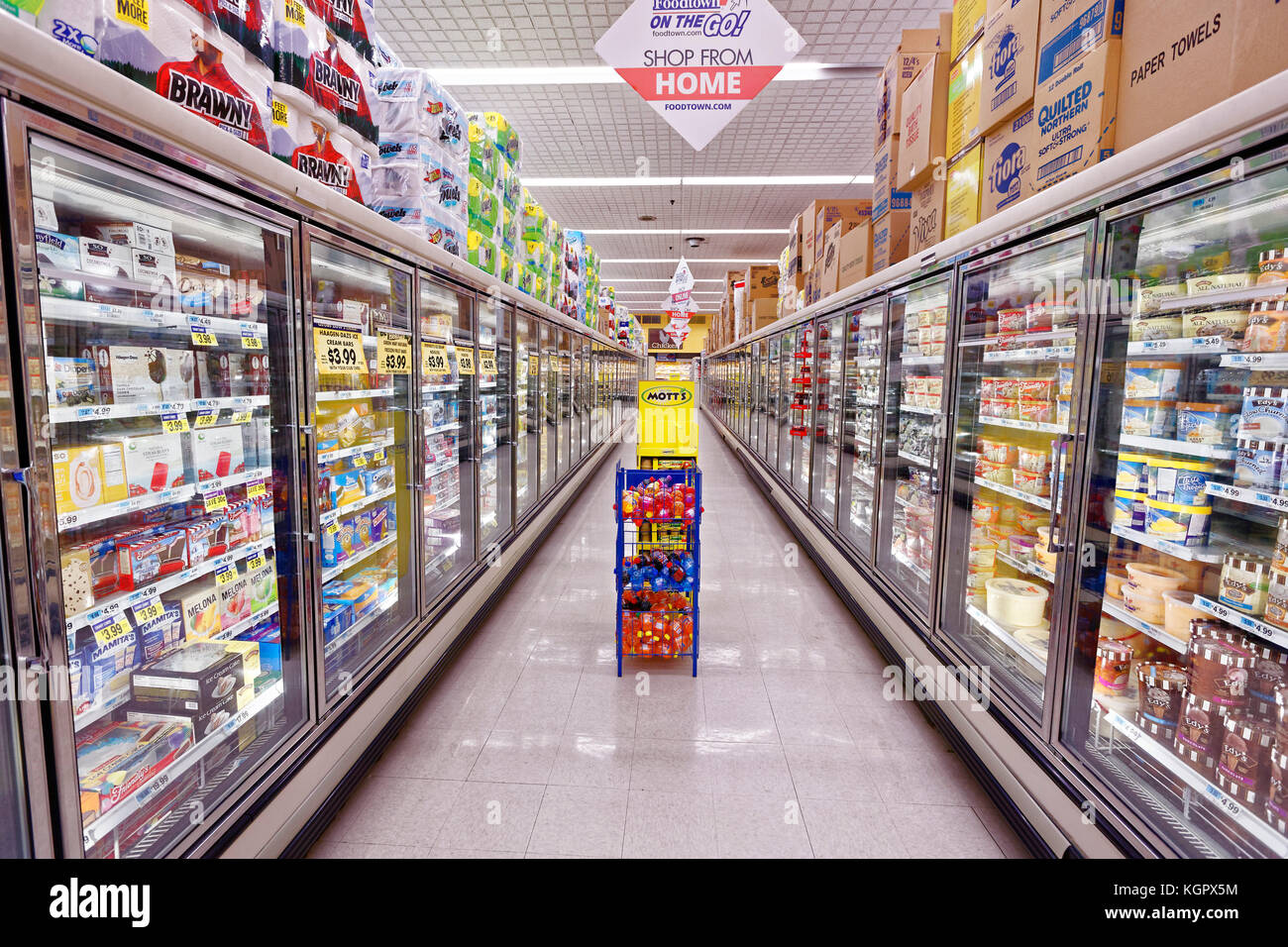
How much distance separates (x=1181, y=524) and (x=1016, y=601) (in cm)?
88

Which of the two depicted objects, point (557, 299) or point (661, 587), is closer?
point (661, 587)

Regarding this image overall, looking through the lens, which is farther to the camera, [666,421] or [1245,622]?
[666,421]

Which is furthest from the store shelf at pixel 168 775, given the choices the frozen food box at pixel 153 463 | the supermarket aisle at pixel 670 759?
the frozen food box at pixel 153 463

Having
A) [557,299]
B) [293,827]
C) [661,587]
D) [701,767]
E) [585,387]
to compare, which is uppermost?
[557,299]

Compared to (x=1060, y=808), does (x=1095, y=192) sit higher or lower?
higher

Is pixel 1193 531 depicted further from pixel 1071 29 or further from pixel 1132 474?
pixel 1071 29

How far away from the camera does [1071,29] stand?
219 centimetres

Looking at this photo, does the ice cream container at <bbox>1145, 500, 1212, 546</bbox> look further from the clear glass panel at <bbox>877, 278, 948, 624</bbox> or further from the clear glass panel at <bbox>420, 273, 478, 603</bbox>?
the clear glass panel at <bbox>420, 273, 478, 603</bbox>

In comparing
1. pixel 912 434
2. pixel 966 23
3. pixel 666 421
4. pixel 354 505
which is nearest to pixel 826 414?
pixel 912 434

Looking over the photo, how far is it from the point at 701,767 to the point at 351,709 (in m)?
1.37

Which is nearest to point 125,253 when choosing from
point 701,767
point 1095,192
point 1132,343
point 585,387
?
point 701,767

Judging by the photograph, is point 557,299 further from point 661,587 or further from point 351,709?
point 351,709

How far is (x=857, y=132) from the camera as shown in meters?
7.85

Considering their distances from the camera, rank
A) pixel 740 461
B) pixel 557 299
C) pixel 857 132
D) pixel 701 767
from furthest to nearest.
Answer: pixel 740 461, pixel 857 132, pixel 557 299, pixel 701 767
